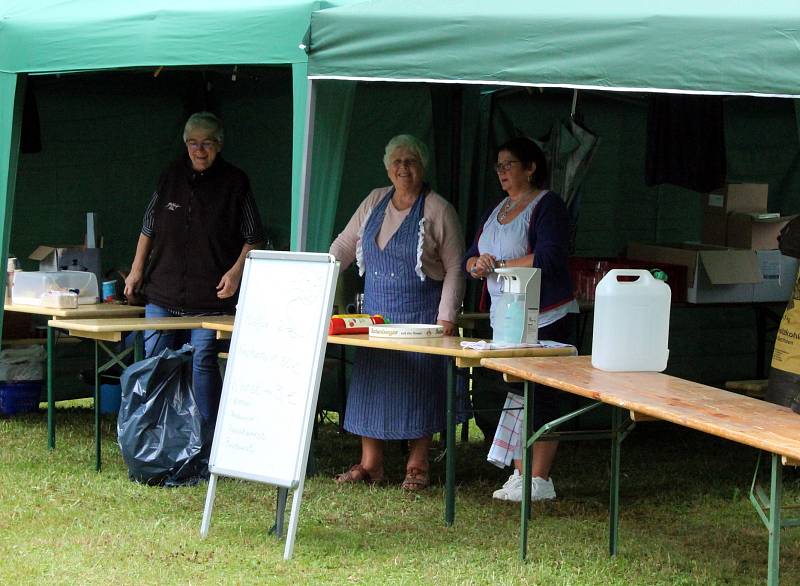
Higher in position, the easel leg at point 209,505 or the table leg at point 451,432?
the table leg at point 451,432

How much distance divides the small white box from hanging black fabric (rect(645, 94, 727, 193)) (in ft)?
11.1

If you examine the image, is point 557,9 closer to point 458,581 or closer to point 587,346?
point 458,581

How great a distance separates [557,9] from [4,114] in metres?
3.10

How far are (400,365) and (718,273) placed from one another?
7.99ft

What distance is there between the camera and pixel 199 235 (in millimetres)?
6402

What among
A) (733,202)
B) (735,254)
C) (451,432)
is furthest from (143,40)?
(733,202)

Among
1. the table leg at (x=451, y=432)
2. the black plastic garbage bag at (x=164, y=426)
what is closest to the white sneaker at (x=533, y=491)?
the table leg at (x=451, y=432)

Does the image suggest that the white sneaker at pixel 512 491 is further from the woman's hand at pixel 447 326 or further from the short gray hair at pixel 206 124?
the short gray hair at pixel 206 124

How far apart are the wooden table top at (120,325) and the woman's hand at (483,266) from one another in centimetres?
135

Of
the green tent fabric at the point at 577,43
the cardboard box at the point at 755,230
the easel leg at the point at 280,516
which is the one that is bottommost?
the easel leg at the point at 280,516

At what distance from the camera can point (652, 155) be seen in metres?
7.77

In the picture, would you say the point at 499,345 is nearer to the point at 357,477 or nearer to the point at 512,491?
the point at 512,491

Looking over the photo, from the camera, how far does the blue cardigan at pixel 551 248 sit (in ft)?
18.5

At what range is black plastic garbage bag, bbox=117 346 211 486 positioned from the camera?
19.5 feet
